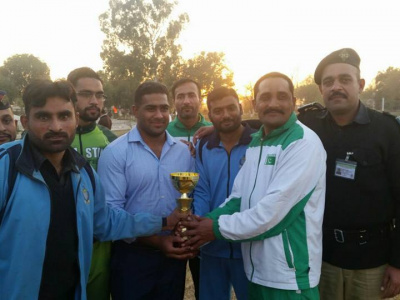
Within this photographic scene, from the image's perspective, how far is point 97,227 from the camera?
3.19 m

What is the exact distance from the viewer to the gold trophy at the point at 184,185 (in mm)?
3256

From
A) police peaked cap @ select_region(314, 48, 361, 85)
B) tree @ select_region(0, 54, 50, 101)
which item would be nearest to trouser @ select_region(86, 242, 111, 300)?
police peaked cap @ select_region(314, 48, 361, 85)

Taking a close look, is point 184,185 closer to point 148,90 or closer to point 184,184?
point 184,184

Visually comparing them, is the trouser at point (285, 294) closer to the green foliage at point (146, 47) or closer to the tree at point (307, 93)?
the green foliage at point (146, 47)

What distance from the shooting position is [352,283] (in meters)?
3.33

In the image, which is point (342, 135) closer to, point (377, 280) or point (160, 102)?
point (377, 280)

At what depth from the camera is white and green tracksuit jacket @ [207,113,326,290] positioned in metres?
2.72

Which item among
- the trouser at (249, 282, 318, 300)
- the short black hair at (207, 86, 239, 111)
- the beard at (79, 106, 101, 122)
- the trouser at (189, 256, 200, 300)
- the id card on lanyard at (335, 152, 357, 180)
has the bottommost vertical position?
the trouser at (189, 256, 200, 300)

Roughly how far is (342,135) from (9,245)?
294 centimetres

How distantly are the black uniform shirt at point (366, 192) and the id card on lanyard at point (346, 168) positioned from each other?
2 cm

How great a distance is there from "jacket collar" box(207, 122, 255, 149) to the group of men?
1 centimetres

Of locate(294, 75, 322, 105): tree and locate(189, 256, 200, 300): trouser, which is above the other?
locate(294, 75, 322, 105): tree

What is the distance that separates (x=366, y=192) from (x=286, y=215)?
971 millimetres

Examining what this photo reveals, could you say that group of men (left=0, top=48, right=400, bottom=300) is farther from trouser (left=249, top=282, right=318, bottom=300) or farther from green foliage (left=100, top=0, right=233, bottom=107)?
green foliage (left=100, top=0, right=233, bottom=107)
